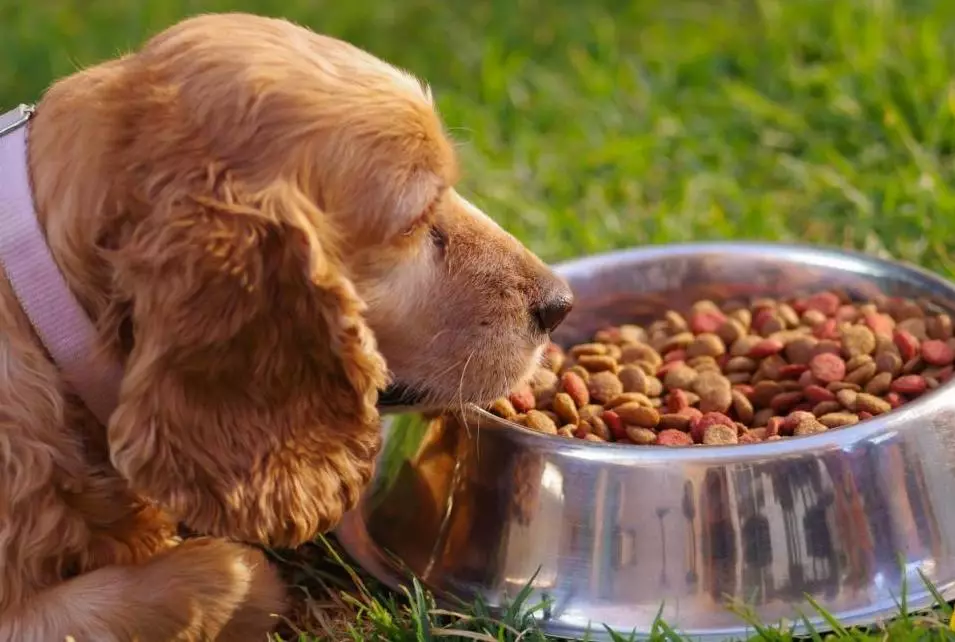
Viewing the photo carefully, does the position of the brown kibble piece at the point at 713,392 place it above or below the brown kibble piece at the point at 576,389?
above

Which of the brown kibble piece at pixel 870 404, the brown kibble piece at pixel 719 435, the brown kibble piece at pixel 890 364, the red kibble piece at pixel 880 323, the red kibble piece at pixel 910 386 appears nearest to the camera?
the brown kibble piece at pixel 719 435

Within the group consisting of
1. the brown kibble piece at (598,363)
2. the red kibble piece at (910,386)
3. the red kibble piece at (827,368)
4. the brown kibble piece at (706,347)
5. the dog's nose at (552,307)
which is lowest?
the brown kibble piece at (598,363)

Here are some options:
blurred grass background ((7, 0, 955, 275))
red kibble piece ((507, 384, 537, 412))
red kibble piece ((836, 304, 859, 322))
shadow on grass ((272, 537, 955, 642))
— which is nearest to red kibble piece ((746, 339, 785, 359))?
red kibble piece ((836, 304, 859, 322))

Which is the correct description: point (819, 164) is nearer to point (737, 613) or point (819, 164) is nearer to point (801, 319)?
point (801, 319)

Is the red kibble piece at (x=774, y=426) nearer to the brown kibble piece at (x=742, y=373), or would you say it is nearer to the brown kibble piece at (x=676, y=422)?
the brown kibble piece at (x=742, y=373)

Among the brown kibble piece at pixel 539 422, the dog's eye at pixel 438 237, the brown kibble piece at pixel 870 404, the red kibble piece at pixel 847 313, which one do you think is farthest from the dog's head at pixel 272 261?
the red kibble piece at pixel 847 313

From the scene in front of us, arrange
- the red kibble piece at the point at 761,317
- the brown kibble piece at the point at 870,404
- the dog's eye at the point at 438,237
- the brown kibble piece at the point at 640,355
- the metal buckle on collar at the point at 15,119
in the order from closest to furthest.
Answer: the metal buckle on collar at the point at 15,119 → the dog's eye at the point at 438,237 → the brown kibble piece at the point at 870,404 → the brown kibble piece at the point at 640,355 → the red kibble piece at the point at 761,317

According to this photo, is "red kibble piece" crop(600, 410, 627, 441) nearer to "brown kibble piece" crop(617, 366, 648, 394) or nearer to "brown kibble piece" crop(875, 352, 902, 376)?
"brown kibble piece" crop(617, 366, 648, 394)

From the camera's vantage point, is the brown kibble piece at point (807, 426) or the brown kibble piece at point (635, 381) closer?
the brown kibble piece at point (807, 426)
